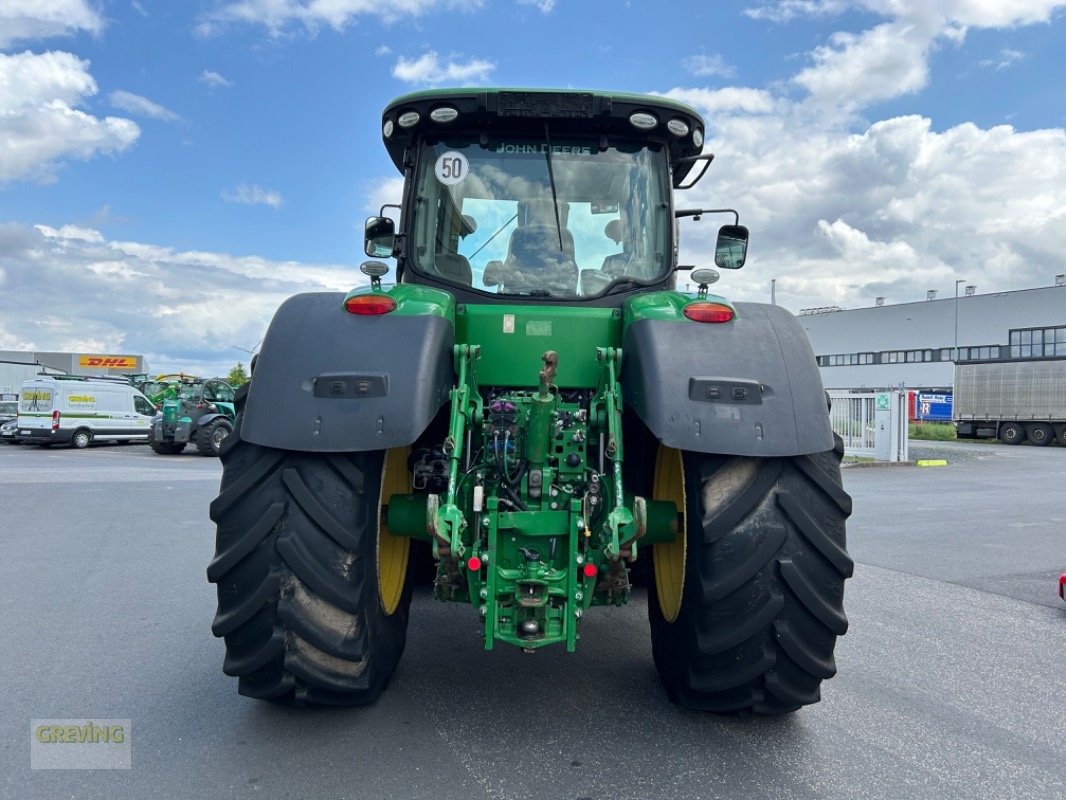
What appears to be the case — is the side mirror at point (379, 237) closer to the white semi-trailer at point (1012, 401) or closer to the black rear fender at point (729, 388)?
the black rear fender at point (729, 388)

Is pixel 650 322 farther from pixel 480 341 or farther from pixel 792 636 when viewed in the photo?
pixel 792 636

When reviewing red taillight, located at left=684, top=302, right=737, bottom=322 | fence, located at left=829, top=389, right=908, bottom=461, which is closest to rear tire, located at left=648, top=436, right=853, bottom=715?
red taillight, located at left=684, top=302, right=737, bottom=322

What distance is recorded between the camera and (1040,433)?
30.8m

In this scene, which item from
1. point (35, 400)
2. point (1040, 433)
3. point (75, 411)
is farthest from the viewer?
point (1040, 433)

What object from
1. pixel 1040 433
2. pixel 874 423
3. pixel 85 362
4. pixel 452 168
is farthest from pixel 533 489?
pixel 85 362

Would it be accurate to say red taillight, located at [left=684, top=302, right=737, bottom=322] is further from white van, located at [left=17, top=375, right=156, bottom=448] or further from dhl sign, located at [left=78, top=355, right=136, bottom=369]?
dhl sign, located at [left=78, top=355, right=136, bottom=369]

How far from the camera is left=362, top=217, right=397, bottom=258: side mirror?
179 inches

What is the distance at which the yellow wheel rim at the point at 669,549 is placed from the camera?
3678 mm

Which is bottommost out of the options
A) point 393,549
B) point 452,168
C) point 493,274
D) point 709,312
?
point 393,549

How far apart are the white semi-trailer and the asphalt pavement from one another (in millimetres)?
27623

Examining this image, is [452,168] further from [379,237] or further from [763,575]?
[763,575]

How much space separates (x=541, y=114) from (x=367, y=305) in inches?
55.5

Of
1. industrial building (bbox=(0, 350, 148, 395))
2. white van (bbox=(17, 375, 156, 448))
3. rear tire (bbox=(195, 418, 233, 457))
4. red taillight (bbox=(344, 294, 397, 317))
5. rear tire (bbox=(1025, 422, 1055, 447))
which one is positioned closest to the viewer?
red taillight (bbox=(344, 294, 397, 317))

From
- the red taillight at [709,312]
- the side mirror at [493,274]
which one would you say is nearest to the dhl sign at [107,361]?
the side mirror at [493,274]
